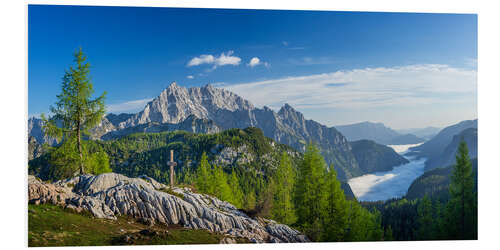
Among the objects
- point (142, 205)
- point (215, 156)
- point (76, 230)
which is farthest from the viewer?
point (215, 156)

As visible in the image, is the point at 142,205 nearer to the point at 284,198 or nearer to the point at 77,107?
the point at 77,107

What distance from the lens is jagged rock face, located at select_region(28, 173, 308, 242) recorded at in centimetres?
1021

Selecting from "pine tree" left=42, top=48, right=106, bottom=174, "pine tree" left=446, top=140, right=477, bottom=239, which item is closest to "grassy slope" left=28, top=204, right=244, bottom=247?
"pine tree" left=42, top=48, right=106, bottom=174

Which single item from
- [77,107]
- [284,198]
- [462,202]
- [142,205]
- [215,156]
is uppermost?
[77,107]

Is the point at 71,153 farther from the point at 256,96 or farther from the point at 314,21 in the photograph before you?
the point at 314,21

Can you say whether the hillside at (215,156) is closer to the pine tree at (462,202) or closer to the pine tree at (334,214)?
the pine tree at (334,214)

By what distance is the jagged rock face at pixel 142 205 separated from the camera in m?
10.2

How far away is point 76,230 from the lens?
9344 mm

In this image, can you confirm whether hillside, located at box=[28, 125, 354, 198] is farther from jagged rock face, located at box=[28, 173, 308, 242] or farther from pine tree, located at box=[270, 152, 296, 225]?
jagged rock face, located at box=[28, 173, 308, 242]

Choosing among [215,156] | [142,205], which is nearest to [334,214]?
[142,205]

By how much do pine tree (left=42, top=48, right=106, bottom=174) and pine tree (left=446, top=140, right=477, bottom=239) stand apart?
60.1 feet

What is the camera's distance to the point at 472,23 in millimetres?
14258

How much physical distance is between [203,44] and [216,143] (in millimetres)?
122779

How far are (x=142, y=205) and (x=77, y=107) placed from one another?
612cm
